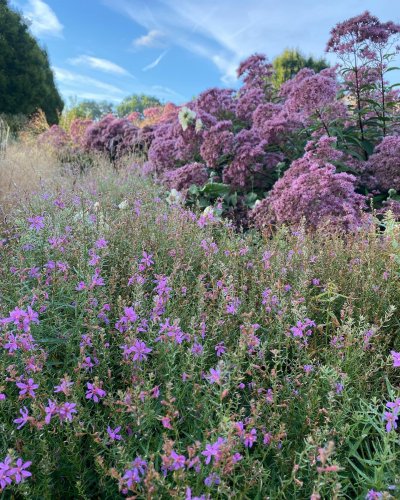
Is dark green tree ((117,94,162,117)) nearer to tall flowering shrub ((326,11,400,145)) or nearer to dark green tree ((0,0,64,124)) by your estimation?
dark green tree ((0,0,64,124))

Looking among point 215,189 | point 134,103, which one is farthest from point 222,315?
point 134,103

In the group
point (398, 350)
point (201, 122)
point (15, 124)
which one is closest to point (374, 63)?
point (201, 122)

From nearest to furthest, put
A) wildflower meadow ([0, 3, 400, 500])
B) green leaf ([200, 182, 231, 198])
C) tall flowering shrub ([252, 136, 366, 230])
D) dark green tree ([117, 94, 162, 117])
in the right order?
wildflower meadow ([0, 3, 400, 500]) → tall flowering shrub ([252, 136, 366, 230]) → green leaf ([200, 182, 231, 198]) → dark green tree ([117, 94, 162, 117])

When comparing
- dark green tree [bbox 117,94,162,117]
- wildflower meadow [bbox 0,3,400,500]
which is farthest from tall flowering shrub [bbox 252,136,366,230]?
dark green tree [bbox 117,94,162,117]

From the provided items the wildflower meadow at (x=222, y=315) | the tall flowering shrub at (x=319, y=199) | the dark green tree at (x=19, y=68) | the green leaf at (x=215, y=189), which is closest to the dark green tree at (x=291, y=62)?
the dark green tree at (x=19, y=68)

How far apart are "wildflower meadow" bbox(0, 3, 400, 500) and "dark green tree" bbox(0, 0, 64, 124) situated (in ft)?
43.8

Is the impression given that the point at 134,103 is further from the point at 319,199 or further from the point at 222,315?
the point at 222,315

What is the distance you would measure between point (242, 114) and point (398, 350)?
4482 millimetres

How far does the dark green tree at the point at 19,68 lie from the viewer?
683 inches

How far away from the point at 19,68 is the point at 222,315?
19.1 meters

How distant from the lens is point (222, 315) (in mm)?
1986

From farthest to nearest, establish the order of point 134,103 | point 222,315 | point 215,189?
point 134,103 < point 215,189 < point 222,315

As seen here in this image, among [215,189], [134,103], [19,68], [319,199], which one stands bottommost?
[215,189]

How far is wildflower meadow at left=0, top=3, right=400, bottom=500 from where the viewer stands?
1.24 m
